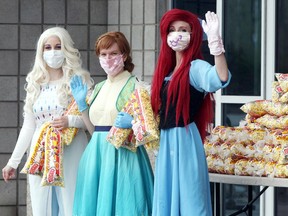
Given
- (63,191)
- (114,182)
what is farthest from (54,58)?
(114,182)

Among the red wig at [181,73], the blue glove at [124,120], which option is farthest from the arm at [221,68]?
the blue glove at [124,120]

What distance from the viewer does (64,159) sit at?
7.64 metres

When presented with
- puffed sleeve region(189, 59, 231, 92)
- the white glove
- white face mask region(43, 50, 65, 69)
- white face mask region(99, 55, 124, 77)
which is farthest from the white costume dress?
the white glove

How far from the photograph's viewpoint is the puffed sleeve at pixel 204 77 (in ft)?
21.0

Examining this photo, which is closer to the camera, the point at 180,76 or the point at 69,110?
the point at 180,76

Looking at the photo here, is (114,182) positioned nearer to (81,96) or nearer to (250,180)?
(81,96)

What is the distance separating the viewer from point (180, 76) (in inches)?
262

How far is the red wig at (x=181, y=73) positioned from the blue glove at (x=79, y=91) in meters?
0.72

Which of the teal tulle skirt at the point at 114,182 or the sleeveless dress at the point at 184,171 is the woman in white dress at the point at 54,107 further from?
Answer: the sleeveless dress at the point at 184,171

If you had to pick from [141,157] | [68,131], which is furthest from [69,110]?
[141,157]

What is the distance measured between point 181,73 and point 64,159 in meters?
1.32

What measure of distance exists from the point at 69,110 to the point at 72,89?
0.16m

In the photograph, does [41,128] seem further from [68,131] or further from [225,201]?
[225,201]

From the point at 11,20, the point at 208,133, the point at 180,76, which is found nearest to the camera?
the point at 180,76
